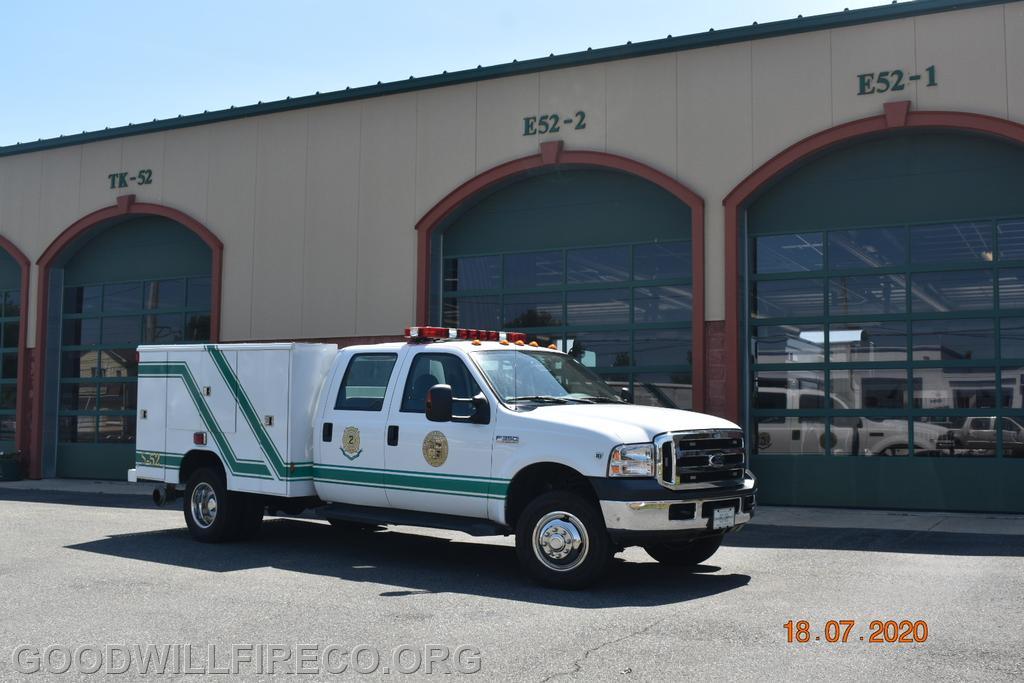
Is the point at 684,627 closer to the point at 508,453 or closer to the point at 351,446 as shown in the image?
the point at 508,453

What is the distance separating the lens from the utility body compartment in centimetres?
1034

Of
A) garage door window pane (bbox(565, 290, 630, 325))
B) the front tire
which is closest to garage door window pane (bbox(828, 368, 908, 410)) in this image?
garage door window pane (bbox(565, 290, 630, 325))

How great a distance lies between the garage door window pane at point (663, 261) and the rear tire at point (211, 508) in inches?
286

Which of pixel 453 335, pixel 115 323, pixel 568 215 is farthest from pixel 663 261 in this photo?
pixel 115 323

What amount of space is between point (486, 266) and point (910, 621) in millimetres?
10976

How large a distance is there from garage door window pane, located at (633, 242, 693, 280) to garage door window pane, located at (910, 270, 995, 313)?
316cm

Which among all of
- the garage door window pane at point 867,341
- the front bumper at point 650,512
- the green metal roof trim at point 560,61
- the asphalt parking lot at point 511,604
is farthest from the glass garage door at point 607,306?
the front bumper at point 650,512

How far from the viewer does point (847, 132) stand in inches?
555

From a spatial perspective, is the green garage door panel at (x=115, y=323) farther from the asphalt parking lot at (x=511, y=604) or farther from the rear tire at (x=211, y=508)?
the rear tire at (x=211, y=508)

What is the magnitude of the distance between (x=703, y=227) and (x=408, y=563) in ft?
24.0

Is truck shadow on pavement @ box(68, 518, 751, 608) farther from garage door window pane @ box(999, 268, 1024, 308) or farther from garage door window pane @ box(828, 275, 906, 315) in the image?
garage door window pane @ box(999, 268, 1024, 308)

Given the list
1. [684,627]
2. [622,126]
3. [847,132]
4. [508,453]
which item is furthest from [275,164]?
[684,627]

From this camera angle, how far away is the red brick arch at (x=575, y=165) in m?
14.6

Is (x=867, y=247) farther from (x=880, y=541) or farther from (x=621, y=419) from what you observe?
(x=621, y=419)
